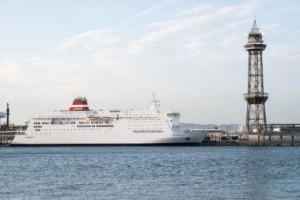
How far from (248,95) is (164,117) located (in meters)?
20.7

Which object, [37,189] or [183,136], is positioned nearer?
[37,189]

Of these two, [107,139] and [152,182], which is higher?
[107,139]

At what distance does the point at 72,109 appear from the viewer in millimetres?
115125

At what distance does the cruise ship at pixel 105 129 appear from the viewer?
10612cm

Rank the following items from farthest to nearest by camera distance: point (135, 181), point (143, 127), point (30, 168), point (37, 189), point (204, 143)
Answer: point (204, 143) → point (143, 127) → point (30, 168) → point (135, 181) → point (37, 189)

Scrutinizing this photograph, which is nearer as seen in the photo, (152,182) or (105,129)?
(152,182)

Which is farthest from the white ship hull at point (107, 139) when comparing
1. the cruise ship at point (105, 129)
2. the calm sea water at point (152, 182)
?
the calm sea water at point (152, 182)

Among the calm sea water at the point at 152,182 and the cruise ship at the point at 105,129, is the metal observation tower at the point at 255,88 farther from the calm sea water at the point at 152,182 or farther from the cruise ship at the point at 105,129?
the calm sea water at the point at 152,182

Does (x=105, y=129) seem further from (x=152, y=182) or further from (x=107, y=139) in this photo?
(x=152, y=182)

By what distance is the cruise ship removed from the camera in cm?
10612

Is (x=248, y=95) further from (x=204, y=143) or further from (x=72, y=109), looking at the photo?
(x=72, y=109)

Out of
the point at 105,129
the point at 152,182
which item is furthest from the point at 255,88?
the point at 152,182

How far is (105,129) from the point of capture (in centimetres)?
10812

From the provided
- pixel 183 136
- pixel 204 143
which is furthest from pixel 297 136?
pixel 183 136
